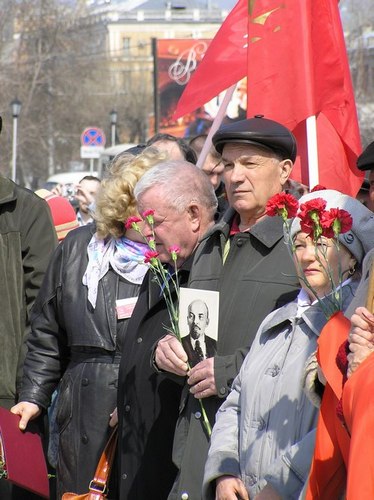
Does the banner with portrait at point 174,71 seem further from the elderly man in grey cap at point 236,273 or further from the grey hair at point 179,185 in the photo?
the elderly man in grey cap at point 236,273

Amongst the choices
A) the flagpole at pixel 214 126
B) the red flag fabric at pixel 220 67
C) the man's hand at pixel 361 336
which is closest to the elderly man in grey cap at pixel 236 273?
the man's hand at pixel 361 336

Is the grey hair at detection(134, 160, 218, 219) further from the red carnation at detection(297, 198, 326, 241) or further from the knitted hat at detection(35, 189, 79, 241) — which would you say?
the knitted hat at detection(35, 189, 79, 241)

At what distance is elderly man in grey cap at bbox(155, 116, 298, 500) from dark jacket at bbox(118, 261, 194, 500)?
26cm

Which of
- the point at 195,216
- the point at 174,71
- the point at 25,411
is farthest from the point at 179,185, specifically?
the point at 174,71

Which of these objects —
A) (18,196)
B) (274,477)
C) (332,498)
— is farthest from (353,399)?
(18,196)

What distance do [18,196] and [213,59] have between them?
137cm

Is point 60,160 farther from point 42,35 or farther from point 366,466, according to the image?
point 366,466

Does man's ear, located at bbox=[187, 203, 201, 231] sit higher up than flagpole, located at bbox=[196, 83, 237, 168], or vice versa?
flagpole, located at bbox=[196, 83, 237, 168]

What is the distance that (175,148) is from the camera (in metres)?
6.39

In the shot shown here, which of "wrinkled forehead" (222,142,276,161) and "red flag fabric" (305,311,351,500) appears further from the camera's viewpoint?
"wrinkled forehead" (222,142,276,161)

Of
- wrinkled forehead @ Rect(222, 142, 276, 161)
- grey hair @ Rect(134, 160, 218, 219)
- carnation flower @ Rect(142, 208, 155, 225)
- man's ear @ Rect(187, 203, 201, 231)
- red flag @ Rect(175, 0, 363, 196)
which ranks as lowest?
man's ear @ Rect(187, 203, 201, 231)

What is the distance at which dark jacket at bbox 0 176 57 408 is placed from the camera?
19.1 ft

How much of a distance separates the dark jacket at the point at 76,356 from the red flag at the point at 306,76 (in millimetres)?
1125

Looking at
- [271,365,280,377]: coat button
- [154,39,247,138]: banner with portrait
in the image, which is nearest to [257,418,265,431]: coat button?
[271,365,280,377]: coat button
